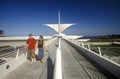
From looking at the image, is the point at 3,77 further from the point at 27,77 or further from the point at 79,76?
the point at 79,76

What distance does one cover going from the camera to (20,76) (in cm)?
878

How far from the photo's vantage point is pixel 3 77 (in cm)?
852

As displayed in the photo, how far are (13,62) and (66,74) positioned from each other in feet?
11.5

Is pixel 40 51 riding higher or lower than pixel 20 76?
higher

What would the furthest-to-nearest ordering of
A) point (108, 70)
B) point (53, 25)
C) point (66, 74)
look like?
1. point (53, 25)
2. point (108, 70)
3. point (66, 74)

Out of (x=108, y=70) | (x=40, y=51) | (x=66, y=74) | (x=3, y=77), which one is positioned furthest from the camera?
(x=40, y=51)

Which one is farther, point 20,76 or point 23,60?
point 23,60

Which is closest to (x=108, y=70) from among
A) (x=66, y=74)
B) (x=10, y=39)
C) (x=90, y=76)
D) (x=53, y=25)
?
(x=90, y=76)

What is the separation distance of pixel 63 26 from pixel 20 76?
8577 cm

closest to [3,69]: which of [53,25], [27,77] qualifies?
[27,77]

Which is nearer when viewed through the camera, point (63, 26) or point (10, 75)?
point (10, 75)

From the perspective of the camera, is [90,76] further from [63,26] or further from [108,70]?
[63,26]

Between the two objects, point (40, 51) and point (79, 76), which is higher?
point (40, 51)

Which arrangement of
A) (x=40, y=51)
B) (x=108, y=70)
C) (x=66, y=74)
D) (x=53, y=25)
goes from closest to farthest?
1. (x=66, y=74)
2. (x=108, y=70)
3. (x=40, y=51)
4. (x=53, y=25)
